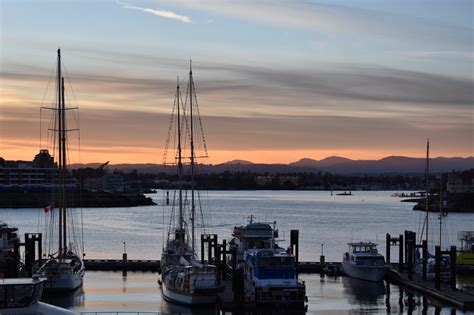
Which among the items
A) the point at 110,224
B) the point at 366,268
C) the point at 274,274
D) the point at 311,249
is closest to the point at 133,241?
the point at 311,249

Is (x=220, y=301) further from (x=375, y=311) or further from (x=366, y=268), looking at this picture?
(x=366, y=268)

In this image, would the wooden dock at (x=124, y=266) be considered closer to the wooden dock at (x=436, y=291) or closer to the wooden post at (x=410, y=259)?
the wooden dock at (x=436, y=291)

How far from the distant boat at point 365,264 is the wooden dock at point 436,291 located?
96 centimetres

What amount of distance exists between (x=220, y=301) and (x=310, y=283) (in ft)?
44.3

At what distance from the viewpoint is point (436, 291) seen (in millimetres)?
47969

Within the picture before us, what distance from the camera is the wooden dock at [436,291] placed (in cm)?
4447

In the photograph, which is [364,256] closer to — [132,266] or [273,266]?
[273,266]

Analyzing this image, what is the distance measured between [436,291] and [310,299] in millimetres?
7295

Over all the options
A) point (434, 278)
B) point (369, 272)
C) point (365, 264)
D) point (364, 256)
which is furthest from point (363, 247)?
point (434, 278)

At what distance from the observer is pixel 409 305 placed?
47.2m

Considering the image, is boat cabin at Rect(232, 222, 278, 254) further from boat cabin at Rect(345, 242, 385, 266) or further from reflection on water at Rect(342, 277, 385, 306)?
reflection on water at Rect(342, 277, 385, 306)

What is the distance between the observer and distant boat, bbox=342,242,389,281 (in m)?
55.9

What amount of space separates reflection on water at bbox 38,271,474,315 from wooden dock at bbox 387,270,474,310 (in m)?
0.46

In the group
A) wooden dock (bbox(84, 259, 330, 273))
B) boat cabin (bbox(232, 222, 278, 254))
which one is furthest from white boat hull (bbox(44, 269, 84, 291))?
boat cabin (bbox(232, 222, 278, 254))
